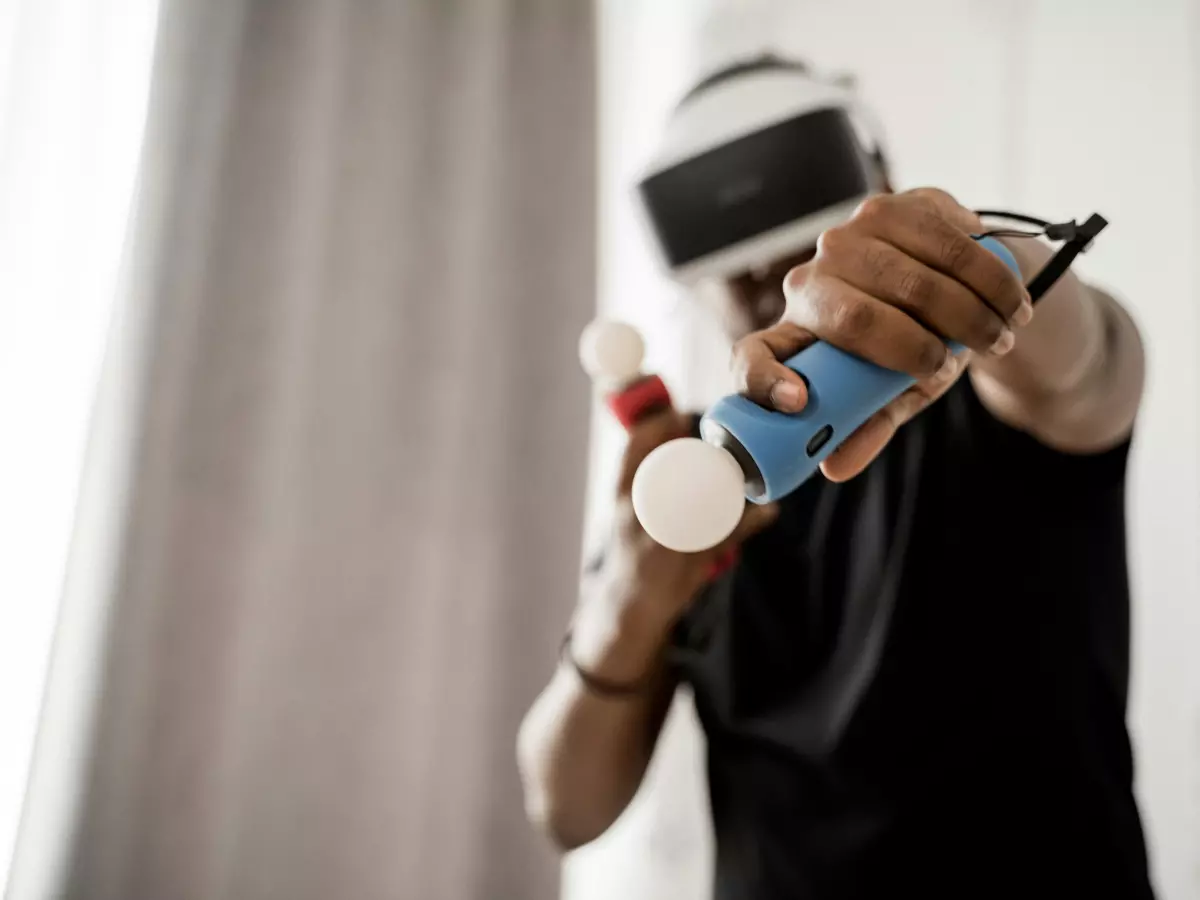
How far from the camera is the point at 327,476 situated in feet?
2.86

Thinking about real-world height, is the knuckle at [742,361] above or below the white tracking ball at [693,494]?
above

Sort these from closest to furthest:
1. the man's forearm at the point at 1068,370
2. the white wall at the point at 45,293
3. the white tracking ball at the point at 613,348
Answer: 1. the man's forearm at the point at 1068,370
2. the white tracking ball at the point at 613,348
3. the white wall at the point at 45,293

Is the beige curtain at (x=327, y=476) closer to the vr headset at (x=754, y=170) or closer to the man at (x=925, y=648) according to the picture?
the man at (x=925, y=648)

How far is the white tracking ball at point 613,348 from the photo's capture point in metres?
0.53

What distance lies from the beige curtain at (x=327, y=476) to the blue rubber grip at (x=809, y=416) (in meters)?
0.66

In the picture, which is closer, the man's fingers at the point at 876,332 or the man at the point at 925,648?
the man's fingers at the point at 876,332

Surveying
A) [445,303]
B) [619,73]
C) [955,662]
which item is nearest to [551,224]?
[445,303]

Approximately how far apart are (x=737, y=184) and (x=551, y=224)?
47 centimetres

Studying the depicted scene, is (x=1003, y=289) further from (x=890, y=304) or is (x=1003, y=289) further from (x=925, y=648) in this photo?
(x=925, y=648)

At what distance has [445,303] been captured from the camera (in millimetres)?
959

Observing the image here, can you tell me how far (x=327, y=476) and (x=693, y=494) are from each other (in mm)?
700

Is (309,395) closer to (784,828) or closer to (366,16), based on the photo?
(366,16)

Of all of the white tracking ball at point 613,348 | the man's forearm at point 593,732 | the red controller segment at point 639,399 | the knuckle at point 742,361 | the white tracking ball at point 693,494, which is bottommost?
the man's forearm at point 593,732

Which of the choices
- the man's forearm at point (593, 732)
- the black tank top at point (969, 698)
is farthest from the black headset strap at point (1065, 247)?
the man's forearm at point (593, 732)
